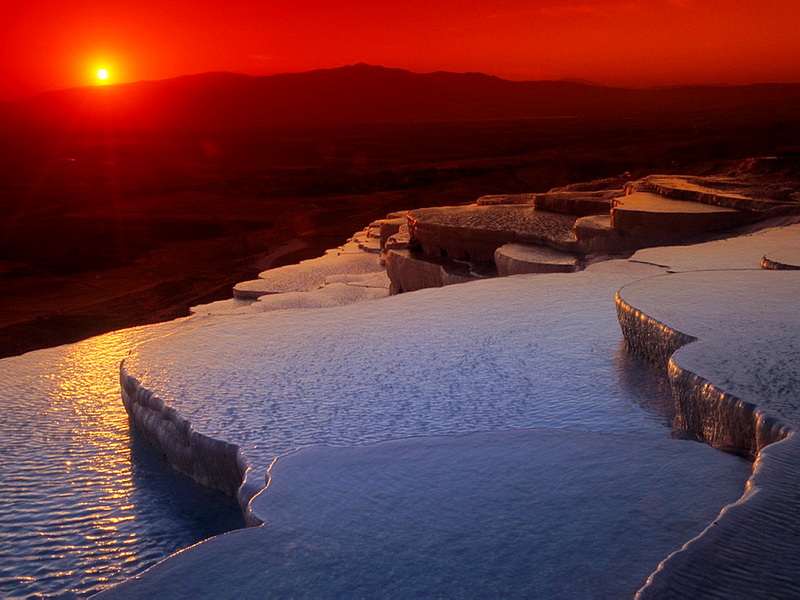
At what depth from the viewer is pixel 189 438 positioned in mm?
2174

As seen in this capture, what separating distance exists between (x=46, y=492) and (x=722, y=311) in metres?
1.93

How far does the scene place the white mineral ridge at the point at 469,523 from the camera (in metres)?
1.26

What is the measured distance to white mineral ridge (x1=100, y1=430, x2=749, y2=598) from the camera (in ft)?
4.14

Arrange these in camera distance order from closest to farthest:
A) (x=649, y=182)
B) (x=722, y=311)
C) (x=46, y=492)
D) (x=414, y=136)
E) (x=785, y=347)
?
(x=785, y=347) → (x=46, y=492) → (x=722, y=311) → (x=649, y=182) → (x=414, y=136)

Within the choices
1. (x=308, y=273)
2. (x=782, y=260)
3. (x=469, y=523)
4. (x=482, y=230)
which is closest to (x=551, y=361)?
(x=469, y=523)

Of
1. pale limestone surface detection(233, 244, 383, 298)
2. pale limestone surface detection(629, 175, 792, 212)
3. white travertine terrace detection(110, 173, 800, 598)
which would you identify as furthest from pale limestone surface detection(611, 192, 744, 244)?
pale limestone surface detection(233, 244, 383, 298)

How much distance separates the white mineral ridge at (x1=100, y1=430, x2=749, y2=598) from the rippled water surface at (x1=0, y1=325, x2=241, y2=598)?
0.38 m

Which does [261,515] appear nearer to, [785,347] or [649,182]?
[785,347]

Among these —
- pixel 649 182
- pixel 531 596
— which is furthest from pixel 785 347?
pixel 649 182

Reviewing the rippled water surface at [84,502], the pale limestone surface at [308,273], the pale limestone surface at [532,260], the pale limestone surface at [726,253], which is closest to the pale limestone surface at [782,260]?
the pale limestone surface at [726,253]

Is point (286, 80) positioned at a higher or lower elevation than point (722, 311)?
higher

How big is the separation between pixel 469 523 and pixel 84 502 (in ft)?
3.70

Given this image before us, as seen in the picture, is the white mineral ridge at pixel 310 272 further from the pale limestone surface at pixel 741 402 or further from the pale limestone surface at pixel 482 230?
the pale limestone surface at pixel 741 402

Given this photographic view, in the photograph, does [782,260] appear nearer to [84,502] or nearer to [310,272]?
[84,502]
